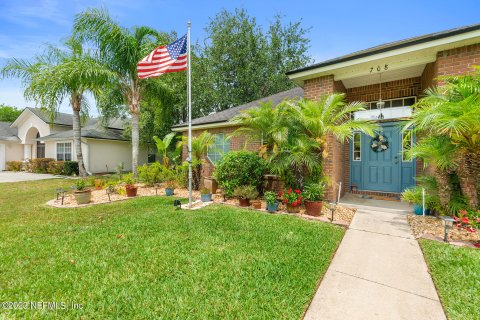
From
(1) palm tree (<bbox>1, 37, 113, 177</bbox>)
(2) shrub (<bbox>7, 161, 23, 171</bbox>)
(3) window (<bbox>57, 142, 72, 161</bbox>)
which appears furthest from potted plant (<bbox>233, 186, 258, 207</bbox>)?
(2) shrub (<bbox>7, 161, 23, 171</bbox>)

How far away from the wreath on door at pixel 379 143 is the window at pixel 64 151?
22504 millimetres

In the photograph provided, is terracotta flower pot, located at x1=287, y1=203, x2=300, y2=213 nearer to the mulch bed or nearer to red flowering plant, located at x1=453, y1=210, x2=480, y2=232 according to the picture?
the mulch bed

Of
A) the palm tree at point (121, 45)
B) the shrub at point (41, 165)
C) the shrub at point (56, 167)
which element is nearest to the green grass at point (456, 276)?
the palm tree at point (121, 45)

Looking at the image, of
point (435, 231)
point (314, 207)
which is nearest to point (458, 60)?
point (435, 231)

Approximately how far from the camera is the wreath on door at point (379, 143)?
7646 mm

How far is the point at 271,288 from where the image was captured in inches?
108

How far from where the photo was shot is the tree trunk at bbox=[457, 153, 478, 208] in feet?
14.7

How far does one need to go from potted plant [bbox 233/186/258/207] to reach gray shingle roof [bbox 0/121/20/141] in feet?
92.0

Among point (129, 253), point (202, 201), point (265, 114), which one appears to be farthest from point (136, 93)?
point (129, 253)

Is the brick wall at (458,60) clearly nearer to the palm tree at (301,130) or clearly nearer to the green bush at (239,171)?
the palm tree at (301,130)

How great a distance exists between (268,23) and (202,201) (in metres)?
21.1

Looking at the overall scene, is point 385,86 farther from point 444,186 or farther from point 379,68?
point 444,186

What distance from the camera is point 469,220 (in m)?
4.22

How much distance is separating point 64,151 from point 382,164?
23.7 meters
